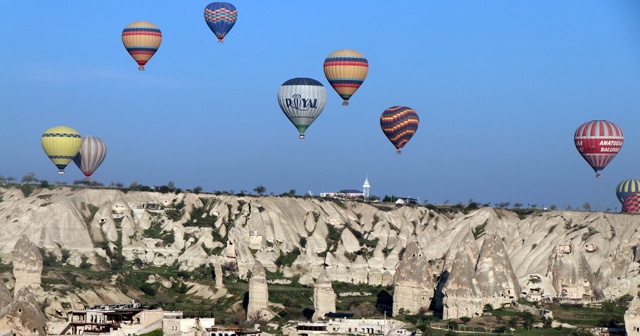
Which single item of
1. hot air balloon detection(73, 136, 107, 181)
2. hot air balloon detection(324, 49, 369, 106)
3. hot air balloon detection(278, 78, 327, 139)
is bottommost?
hot air balloon detection(73, 136, 107, 181)

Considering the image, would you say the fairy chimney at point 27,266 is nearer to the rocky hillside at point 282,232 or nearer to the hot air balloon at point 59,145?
the rocky hillside at point 282,232

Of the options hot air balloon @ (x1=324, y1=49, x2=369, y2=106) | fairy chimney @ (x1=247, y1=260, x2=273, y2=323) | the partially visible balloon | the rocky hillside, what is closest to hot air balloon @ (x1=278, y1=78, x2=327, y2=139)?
hot air balloon @ (x1=324, y1=49, x2=369, y2=106)

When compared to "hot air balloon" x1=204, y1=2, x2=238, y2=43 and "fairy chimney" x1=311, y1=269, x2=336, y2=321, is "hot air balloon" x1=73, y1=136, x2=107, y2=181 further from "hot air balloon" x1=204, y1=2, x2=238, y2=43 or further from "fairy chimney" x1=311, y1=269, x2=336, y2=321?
"fairy chimney" x1=311, y1=269, x2=336, y2=321

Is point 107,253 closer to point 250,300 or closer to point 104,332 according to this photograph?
point 250,300

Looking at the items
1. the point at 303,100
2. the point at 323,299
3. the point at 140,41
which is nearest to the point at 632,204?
the point at 303,100

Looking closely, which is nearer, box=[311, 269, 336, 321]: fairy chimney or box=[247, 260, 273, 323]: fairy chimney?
box=[311, 269, 336, 321]: fairy chimney

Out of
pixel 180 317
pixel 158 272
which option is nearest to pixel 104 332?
pixel 180 317
